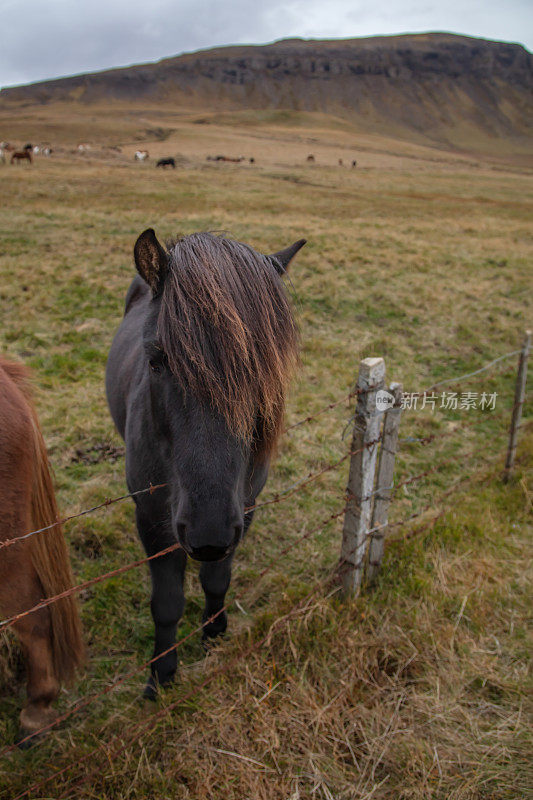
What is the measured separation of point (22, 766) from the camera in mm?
2152

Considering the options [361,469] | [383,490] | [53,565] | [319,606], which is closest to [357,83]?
[383,490]

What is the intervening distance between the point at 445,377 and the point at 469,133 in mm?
153520

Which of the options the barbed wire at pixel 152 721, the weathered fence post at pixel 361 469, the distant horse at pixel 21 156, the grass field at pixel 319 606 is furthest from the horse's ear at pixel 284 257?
the distant horse at pixel 21 156

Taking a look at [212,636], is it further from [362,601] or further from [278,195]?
[278,195]

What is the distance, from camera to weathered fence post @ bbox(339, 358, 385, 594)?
2576 millimetres

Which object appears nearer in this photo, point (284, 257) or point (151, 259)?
point (151, 259)

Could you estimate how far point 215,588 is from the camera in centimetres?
266

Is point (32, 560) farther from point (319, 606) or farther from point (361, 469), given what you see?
point (361, 469)

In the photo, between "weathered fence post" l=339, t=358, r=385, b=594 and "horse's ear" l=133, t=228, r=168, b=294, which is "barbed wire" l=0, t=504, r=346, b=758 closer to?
"weathered fence post" l=339, t=358, r=385, b=594

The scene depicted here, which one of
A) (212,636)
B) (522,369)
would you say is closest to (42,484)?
(212,636)

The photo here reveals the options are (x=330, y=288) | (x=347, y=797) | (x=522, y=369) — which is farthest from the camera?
(x=330, y=288)

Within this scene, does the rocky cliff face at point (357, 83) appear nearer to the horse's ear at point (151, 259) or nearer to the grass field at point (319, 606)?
the grass field at point (319, 606)

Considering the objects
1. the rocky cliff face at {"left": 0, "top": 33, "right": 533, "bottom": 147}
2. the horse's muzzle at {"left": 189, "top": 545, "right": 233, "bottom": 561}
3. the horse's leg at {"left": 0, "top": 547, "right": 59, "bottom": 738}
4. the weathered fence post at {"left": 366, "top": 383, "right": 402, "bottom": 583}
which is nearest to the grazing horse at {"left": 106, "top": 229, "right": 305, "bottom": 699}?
the horse's muzzle at {"left": 189, "top": 545, "right": 233, "bottom": 561}

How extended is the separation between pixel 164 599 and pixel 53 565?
58cm
